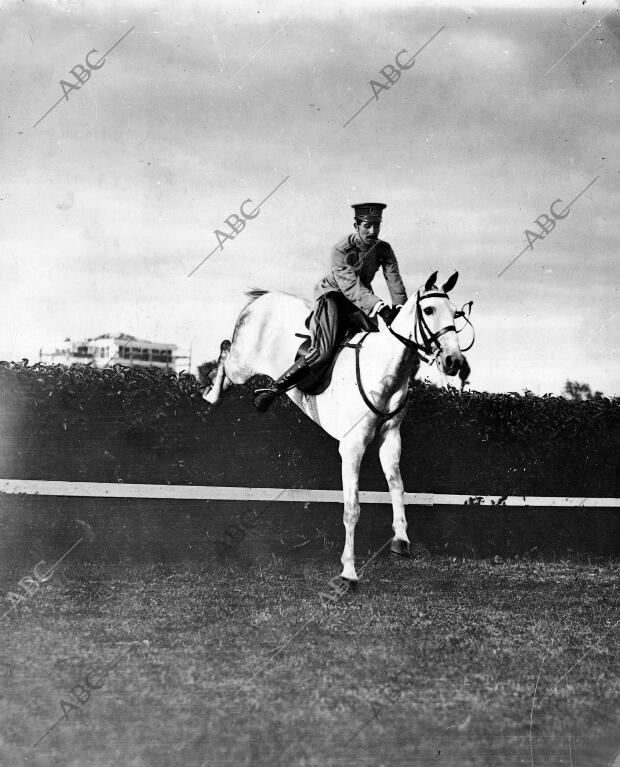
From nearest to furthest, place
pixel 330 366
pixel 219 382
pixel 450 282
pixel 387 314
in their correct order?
pixel 450 282 → pixel 387 314 → pixel 330 366 → pixel 219 382

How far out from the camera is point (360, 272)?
6469mm

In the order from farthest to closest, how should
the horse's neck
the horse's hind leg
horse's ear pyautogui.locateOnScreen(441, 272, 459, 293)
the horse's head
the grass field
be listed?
the horse's hind leg → the horse's neck → horse's ear pyautogui.locateOnScreen(441, 272, 459, 293) → the horse's head → the grass field

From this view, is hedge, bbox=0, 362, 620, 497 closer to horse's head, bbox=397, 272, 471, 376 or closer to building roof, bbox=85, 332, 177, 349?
building roof, bbox=85, 332, 177, 349

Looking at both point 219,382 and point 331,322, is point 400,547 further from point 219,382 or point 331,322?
point 219,382

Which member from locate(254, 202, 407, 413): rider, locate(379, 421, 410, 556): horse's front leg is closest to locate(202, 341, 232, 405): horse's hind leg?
locate(254, 202, 407, 413): rider

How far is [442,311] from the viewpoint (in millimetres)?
5758

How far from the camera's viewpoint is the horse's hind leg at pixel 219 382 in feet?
23.7

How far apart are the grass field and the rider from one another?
1.89 m

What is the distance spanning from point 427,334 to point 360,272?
0.99 metres

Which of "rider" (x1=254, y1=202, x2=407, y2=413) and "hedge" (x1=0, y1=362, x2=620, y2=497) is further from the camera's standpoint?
"hedge" (x1=0, y1=362, x2=620, y2=497)

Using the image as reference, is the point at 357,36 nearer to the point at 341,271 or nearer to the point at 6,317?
the point at 341,271

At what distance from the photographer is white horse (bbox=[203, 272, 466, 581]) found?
579cm

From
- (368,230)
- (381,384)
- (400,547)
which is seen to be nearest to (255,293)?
(368,230)

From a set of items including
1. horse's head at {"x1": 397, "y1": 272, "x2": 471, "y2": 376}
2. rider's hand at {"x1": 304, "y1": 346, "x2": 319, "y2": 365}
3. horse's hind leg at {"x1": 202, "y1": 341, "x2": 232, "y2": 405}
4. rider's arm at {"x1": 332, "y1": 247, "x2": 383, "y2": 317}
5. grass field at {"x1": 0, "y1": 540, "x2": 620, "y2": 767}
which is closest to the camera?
grass field at {"x1": 0, "y1": 540, "x2": 620, "y2": 767}
